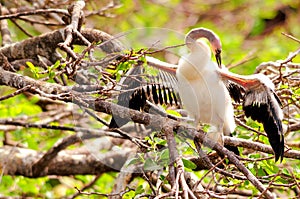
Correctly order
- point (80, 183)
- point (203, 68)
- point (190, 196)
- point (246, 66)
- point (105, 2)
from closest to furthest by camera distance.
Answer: point (190, 196)
point (203, 68)
point (80, 183)
point (105, 2)
point (246, 66)

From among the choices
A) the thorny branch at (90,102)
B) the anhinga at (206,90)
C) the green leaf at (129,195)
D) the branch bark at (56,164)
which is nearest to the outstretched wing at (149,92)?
the anhinga at (206,90)

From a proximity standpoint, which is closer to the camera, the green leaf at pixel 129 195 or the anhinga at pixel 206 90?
the green leaf at pixel 129 195

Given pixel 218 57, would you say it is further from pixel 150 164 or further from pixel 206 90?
pixel 150 164

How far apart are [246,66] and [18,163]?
1705mm

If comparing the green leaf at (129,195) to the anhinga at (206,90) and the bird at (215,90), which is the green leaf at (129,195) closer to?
the anhinga at (206,90)

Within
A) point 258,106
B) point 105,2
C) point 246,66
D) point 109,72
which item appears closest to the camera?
point 109,72

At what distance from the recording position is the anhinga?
227 cm

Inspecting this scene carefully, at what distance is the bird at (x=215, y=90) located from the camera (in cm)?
221

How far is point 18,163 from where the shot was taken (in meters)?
A: 2.96

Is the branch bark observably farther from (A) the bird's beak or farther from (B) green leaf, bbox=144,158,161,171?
(B) green leaf, bbox=144,158,161,171

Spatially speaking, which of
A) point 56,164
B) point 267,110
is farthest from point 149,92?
point 56,164

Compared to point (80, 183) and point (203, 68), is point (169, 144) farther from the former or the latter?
point (80, 183)

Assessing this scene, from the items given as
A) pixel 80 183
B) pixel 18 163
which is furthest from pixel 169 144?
pixel 80 183

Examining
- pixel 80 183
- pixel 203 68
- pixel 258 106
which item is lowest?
pixel 80 183
